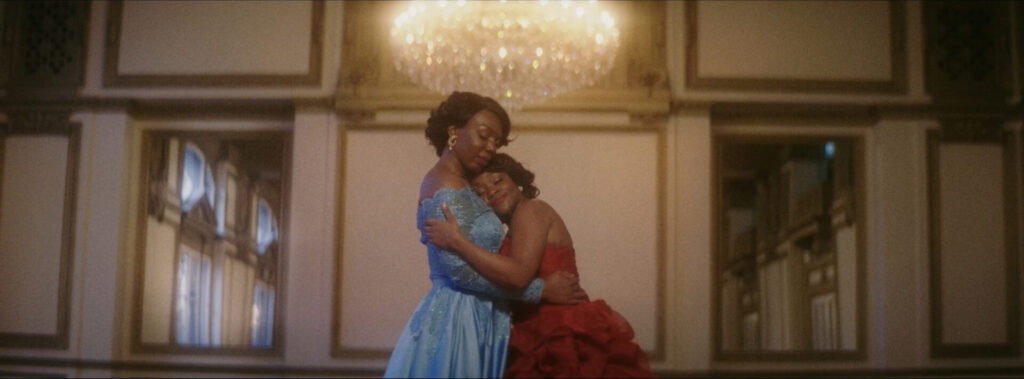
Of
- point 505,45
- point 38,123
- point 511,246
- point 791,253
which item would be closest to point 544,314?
point 511,246

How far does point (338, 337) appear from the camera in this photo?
6867mm

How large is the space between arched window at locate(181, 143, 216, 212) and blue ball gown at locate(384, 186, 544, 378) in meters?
3.56

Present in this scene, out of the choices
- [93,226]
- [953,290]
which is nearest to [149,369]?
[93,226]

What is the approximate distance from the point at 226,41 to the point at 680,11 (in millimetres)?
2722

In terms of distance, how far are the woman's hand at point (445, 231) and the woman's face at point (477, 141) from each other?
0.74ft

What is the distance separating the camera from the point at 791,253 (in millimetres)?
7090

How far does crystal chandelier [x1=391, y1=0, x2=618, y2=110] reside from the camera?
5.46 meters

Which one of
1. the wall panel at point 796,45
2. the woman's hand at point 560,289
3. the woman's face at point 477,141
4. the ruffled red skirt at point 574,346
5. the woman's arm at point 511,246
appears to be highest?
the wall panel at point 796,45

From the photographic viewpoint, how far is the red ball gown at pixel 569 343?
12.5 ft

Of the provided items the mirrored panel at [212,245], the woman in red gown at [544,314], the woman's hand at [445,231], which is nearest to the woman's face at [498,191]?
the woman in red gown at [544,314]

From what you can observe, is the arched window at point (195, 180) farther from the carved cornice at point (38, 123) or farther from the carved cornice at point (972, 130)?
the carved cornice at point (972, 130)

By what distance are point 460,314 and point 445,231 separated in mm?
291

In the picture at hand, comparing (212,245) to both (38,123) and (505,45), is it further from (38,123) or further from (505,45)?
(505,45)

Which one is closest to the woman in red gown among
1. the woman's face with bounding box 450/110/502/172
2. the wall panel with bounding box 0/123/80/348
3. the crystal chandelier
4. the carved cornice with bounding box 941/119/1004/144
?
the woman's face with bounding box 450/110/502/172
